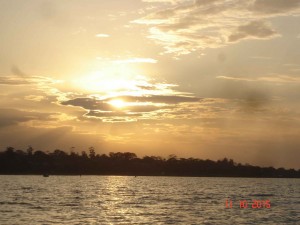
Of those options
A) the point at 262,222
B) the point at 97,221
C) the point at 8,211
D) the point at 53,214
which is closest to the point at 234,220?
the point at 262,222

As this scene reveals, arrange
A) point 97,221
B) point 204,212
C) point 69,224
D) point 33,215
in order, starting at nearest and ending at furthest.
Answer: point 69,224 → point 97,221 → point 33,215 → point 204,212

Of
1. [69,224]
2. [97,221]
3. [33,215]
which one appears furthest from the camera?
[33,215]

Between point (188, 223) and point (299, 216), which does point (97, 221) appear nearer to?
point (188, 223)

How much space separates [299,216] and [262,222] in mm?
14465

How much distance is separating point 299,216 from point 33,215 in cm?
4505

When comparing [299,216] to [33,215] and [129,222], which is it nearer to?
[129,222]

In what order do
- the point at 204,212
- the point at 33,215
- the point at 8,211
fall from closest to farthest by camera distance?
1. the point at 33,215
2. the point at 8,211
3. the point at 204,212

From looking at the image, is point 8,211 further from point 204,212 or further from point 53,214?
point 204,212

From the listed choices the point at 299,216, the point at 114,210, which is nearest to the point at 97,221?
the point at 114,210

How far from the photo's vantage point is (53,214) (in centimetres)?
7938

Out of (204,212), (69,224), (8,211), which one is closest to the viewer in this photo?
(69,224)

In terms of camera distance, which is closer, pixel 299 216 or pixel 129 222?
pixel 129 222

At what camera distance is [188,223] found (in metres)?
71.6

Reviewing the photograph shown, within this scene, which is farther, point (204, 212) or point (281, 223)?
point (204, 212)
